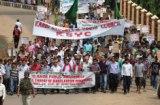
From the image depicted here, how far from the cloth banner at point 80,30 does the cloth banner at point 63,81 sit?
2.32m

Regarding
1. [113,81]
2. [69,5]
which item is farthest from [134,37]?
Answer: [69,5]

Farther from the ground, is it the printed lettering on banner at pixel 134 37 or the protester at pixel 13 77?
the printed lettering on banner at pixel 134 37

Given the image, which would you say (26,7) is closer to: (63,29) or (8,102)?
(63,29)

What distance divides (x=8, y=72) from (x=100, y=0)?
1827cm

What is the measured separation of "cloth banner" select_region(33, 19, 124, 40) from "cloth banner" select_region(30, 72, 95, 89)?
91.5 inches

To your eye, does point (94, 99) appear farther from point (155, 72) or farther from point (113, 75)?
point (155, 72)

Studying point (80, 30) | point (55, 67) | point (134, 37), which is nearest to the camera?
point (55, 67)

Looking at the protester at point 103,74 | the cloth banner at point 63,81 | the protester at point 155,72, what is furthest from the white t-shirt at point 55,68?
the protester at point 155,72

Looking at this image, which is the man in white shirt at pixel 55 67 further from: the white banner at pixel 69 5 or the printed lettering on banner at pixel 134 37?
the white banner at pixel 69 5

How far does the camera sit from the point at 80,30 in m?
32.7

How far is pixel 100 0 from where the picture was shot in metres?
47.6

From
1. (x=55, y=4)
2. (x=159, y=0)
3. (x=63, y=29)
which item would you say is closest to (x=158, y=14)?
(x=159, y=0)

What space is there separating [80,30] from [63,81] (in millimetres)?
2956

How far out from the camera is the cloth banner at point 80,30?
106 ft
